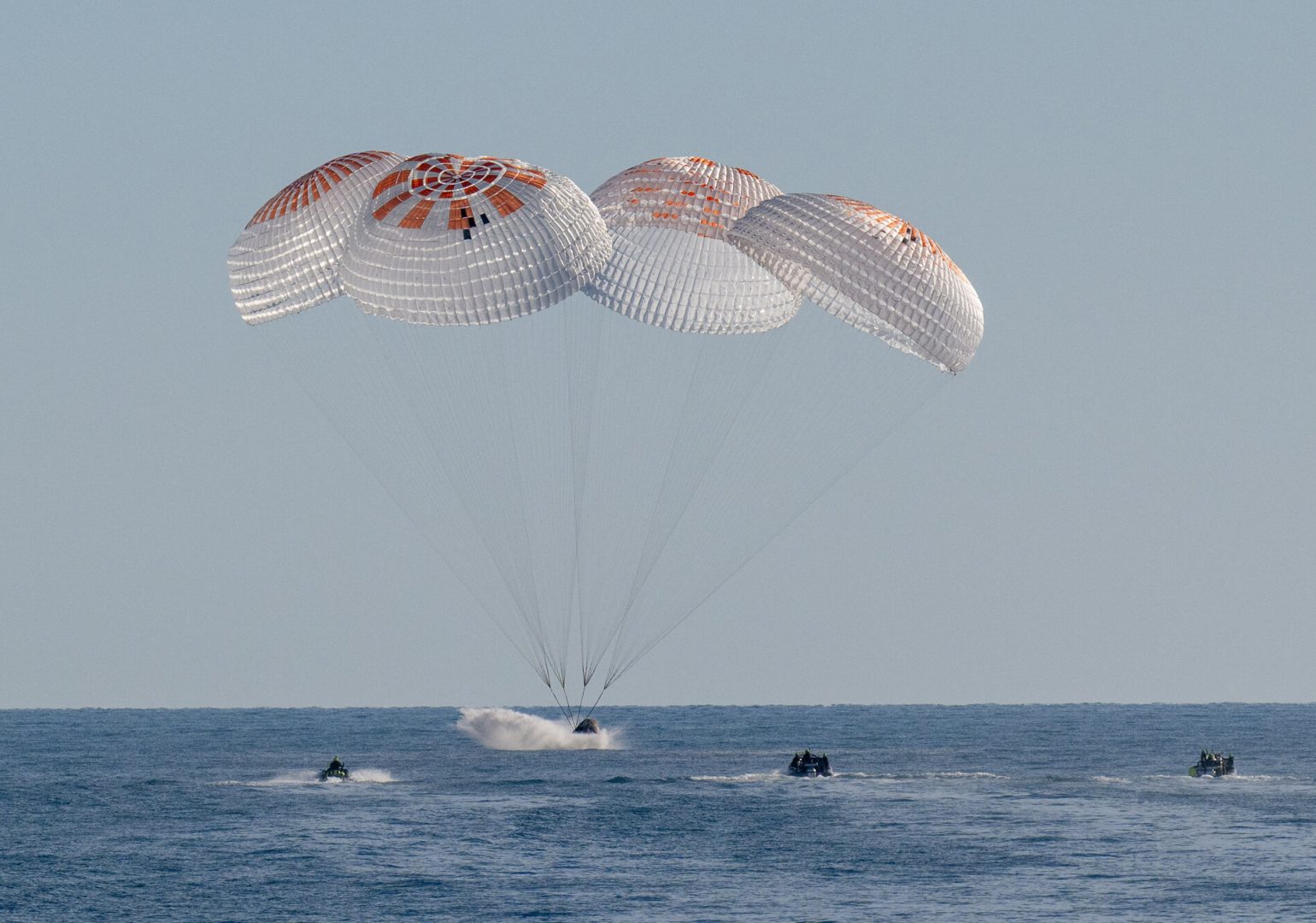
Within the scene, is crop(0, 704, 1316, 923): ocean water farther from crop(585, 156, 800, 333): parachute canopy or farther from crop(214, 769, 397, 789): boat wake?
crop(585, 156, 800, 333): parachute canopy

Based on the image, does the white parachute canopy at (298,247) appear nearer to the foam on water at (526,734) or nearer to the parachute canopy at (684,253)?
the parachute canopy at (684,253)

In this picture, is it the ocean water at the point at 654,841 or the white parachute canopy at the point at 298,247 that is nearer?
the white parachute canopy at the point at 298,247

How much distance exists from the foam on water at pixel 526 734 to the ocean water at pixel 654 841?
582cm

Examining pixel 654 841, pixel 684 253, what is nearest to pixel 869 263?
pixel 684 253

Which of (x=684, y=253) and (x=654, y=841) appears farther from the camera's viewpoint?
(x=654, y=841)

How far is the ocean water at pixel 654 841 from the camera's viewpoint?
35.4 m

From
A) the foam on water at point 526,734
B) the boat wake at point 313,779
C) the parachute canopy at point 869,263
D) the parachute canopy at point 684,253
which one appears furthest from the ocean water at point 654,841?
the parachute canopy at point 684,253

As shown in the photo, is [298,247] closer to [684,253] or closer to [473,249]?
[473,249]

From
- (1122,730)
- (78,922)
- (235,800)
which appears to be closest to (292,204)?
(78,922)

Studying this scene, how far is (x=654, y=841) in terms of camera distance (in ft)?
144

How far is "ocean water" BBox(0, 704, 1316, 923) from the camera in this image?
3538 centimetres

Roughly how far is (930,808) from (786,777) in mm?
10960

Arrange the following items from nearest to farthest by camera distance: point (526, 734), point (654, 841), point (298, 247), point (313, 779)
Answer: point (298, 247) → point (654, 841) → point (313, 779) → point (526, 734)

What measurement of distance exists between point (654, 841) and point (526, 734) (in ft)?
129
